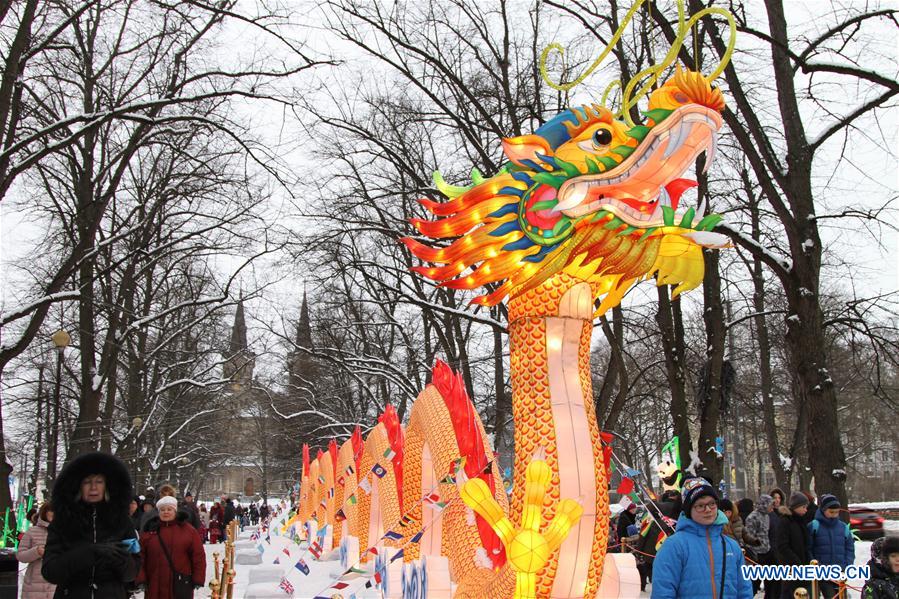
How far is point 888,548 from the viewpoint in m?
5.01

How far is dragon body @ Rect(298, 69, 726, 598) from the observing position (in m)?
4.43

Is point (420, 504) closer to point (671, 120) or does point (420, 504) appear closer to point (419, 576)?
point (419, 576)

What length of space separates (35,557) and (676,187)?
4.95m

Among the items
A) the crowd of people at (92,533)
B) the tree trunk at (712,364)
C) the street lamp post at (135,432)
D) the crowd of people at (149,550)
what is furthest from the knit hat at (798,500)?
the street lamp post at (135,432)

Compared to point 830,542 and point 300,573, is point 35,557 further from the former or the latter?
point 830,542

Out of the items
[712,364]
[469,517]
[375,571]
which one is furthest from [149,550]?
[712,364]

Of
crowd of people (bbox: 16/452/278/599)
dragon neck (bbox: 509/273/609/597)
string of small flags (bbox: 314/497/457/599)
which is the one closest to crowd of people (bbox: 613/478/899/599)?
dragon neck (bbox: 509/273/609/597)

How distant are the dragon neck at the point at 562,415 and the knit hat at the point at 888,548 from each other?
1.74 meters

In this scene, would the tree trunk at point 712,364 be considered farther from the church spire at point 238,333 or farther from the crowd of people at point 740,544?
the church spire at point 238,333

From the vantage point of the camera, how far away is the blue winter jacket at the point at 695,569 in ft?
13.2

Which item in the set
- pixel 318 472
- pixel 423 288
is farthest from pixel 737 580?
pixel 423 288

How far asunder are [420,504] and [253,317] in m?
16.1

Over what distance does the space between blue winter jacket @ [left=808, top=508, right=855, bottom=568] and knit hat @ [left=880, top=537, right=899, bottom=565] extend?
3272mm

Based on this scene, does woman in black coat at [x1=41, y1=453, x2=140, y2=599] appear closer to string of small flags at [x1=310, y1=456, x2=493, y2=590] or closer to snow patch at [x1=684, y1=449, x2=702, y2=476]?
string of small flags at [x1=310, y1=456, x2=493, y2=590]
